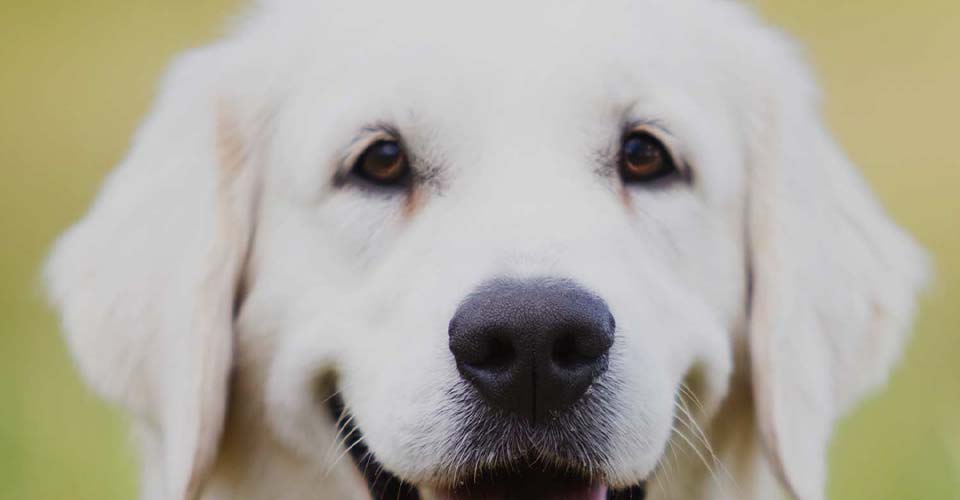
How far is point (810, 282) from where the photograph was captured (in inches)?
128

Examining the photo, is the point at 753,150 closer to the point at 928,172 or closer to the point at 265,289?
the point at 265,289

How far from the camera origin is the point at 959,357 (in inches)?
202

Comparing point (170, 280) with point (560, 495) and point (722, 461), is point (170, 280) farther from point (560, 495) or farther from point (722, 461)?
point (722, 461)

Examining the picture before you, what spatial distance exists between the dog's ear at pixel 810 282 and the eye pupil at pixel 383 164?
959 millimetres

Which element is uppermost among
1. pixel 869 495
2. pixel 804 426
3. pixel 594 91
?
pixel 594 91

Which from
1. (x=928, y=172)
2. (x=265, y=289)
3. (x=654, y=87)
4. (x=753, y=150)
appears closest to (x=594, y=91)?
(x=654, y=87)

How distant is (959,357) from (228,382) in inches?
129

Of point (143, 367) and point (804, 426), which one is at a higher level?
point (143, 367)

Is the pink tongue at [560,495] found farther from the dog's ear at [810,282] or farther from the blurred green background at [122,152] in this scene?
the blurred green background at [122,152]

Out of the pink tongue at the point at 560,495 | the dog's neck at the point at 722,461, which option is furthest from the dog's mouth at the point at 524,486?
the dog's neck at the point at 722,461

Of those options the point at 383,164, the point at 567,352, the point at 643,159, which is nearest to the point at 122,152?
the point at 383,164

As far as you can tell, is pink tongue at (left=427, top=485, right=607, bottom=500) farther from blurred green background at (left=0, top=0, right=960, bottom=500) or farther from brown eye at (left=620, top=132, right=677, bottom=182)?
blurred green background at (left=0, top=0, right=960, bottom=500)

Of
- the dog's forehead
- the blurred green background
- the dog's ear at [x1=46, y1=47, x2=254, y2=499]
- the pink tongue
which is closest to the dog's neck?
the pink tongue

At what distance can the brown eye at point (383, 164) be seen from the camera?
3023 mm
